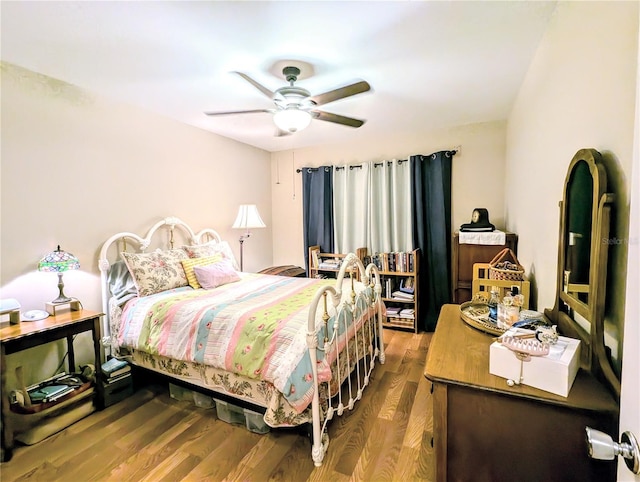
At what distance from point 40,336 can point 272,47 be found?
223cm

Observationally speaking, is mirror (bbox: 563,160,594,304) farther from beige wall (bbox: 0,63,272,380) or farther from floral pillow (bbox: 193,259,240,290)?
beige wall (bbox: 0,63,272,380)

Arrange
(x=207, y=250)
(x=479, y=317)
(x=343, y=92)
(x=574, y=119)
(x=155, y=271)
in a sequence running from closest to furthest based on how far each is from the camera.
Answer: (x=574, y=119) → (x=479, y=317) → (x=343, y=92) → (x=155, y=271) → (x=207, y=250)

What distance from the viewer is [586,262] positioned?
3.60 ft

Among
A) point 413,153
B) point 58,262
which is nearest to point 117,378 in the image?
point 58,262

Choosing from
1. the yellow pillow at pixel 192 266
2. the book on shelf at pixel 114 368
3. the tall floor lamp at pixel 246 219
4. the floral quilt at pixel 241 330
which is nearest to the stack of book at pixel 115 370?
the book on shelf at pixel 114 368

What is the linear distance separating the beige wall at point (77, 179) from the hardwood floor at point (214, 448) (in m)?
0.73

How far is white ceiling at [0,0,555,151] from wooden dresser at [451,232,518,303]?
1291 mm

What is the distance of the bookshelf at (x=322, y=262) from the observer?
163 inches

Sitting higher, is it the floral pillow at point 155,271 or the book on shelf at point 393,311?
the floral pillow at point 155,271

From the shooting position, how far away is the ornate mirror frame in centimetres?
95

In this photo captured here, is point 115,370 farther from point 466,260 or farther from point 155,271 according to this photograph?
point 466,260

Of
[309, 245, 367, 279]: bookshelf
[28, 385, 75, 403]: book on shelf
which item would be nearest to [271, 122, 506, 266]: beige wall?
[309, 245, 367, 279]: bookshelf

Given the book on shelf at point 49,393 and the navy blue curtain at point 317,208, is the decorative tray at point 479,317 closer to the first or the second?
the book on shelf at point 49,393

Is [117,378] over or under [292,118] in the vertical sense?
under
